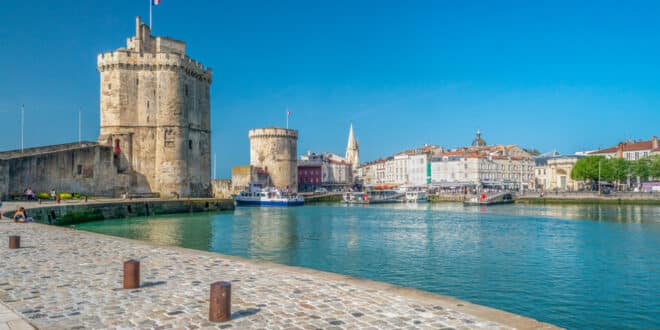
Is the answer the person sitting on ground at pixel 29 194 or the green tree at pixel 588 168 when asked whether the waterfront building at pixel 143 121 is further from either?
the green tree at pixel 588 168

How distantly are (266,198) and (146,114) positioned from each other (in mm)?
25358

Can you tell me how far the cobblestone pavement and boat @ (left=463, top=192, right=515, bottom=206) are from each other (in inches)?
2348

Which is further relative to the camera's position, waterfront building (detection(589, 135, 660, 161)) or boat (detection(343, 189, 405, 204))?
waterfront building (detection(589, 135, 660, 161))

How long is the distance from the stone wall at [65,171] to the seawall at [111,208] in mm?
4094

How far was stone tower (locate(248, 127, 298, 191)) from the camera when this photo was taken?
7400cm

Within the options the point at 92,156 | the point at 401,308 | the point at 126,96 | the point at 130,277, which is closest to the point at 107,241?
the point at 130,277

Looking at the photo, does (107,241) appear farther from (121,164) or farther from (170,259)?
(121,164)

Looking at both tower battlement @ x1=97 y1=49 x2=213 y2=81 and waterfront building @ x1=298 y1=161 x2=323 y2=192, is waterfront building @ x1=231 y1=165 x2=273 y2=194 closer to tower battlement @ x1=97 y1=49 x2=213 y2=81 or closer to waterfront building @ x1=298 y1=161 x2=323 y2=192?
tower battlement @ x1=97 y1=49 x2=213 y2=81

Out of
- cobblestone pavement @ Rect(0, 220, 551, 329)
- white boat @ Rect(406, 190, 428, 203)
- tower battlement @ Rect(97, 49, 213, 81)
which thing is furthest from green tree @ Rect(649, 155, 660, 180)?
cobblestone pavement @ Rect(0, 220, 551, 329)

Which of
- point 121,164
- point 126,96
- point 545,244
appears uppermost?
point 126,96

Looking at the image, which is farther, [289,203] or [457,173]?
[457,173]

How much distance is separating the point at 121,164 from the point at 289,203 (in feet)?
87.5

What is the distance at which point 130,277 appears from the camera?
8.11 m

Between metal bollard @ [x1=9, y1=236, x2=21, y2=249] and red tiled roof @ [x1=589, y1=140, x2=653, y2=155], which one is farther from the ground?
red tiled roof @ [x1=589, y1=140, x2=653, y2=155]
